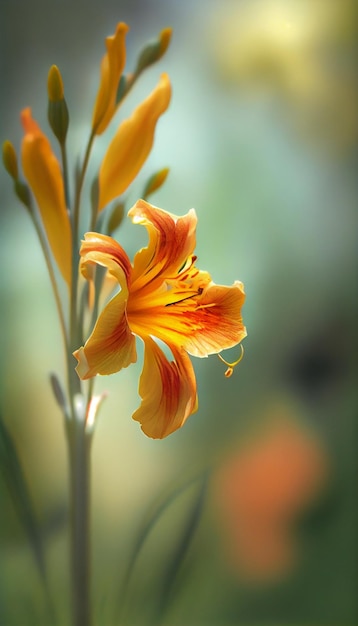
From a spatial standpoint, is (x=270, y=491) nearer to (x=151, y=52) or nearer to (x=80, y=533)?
(x=80, y=533)

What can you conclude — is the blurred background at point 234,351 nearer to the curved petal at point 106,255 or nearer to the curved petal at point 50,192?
the curved petal at point 50,192

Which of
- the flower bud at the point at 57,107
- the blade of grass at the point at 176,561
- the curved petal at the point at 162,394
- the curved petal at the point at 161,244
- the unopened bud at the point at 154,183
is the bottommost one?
the blade of grass at the point at 176,561

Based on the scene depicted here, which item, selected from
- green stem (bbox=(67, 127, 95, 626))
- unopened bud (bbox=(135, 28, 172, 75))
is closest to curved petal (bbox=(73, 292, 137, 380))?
green stem (bbox=(67, 127, 95, 626))

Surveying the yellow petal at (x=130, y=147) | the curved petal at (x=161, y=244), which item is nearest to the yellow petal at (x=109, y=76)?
the yellow petal at (x=130, y=147)

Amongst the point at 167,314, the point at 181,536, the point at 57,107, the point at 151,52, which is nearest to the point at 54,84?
the point at 57,107

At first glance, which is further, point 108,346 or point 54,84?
point 54,84

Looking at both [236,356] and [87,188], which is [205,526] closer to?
[236,356]
